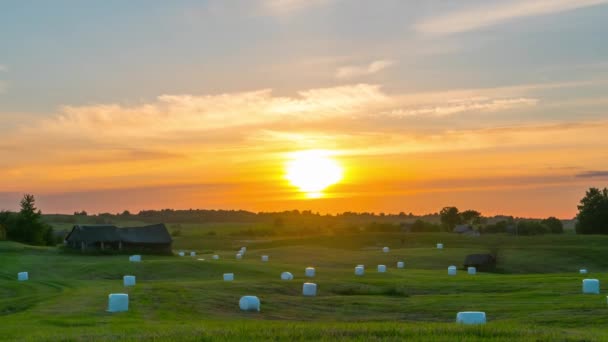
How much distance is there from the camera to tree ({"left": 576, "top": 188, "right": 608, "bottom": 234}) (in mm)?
119000

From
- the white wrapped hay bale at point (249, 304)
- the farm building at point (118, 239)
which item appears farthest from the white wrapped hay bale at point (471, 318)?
the farm building at point (118, 239)

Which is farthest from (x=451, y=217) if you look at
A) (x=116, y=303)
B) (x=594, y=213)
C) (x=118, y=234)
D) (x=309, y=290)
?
(x=116, y=303)

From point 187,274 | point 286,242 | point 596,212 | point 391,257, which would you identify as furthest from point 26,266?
point 596,212

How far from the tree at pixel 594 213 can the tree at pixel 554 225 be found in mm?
11335

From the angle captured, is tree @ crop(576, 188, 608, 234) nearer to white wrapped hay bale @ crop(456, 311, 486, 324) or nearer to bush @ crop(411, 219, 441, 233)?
bush @ crop(411, 219, 441, 233)

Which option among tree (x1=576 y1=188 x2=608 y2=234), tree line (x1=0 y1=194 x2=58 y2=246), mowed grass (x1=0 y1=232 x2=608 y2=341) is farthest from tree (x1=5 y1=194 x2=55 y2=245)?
tree (x1=576 y1=188 x2=608 y2=234)

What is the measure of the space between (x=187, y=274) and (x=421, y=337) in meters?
45.1

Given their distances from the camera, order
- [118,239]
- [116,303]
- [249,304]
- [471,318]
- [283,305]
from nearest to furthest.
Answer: [471,318] < [116,303] < [249,304] < [283,305] < [118,239]

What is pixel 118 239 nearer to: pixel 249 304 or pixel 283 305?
pixel 283 305

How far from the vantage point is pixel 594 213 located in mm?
120625

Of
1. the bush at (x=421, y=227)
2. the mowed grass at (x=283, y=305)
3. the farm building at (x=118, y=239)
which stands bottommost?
the mowed grass at (x=283, y=305)

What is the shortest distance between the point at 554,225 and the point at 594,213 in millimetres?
16788

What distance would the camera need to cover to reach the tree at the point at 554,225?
134 m

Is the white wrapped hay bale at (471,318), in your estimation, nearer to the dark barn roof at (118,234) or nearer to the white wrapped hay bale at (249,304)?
the white wrapped hay bale at (249,304)
